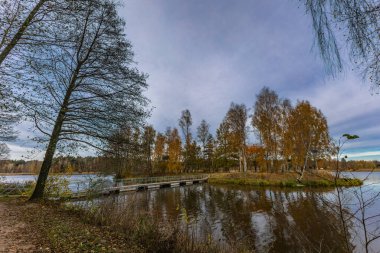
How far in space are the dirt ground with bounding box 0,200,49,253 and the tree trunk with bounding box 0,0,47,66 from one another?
139 inches

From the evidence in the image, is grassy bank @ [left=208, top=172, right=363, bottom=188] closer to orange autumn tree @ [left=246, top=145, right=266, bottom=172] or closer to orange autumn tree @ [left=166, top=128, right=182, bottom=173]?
orange autumn tree @ [left=246, top=145, right=266, bottom=172]

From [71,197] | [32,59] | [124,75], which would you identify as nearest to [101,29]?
[124,75]

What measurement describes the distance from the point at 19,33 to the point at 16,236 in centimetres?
412

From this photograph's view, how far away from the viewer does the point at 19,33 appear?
3.93 m

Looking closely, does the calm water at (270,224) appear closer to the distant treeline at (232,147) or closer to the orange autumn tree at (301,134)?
the distant treeline at (232,147)

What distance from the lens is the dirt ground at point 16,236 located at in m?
3.90

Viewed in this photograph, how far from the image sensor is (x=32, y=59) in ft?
15.3

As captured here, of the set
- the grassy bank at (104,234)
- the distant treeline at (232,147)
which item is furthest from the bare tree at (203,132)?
the grassy bank at (104,234)

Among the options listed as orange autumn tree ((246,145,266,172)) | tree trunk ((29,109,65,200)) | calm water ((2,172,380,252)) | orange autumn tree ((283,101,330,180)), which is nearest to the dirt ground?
calm water ((2,172,380,252))

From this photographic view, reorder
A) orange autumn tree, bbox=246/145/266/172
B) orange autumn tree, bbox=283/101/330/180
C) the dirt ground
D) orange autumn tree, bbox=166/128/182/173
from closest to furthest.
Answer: the dirt ground, orange autumn tree, bbox=283/101/330/180, orange autumn tree, bbox=246/145/266/172, orange autumn tree, bbox=166/128/182/173

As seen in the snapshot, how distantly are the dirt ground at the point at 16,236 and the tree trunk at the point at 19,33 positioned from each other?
139 inches

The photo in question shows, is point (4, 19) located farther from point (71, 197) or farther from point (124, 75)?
point (71, 197)

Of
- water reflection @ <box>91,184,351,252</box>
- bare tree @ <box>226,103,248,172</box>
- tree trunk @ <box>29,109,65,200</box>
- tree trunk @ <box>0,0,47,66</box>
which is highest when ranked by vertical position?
bare tree @ <box>226,103,248,172</box>

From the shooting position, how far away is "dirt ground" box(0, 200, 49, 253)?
390 cm
